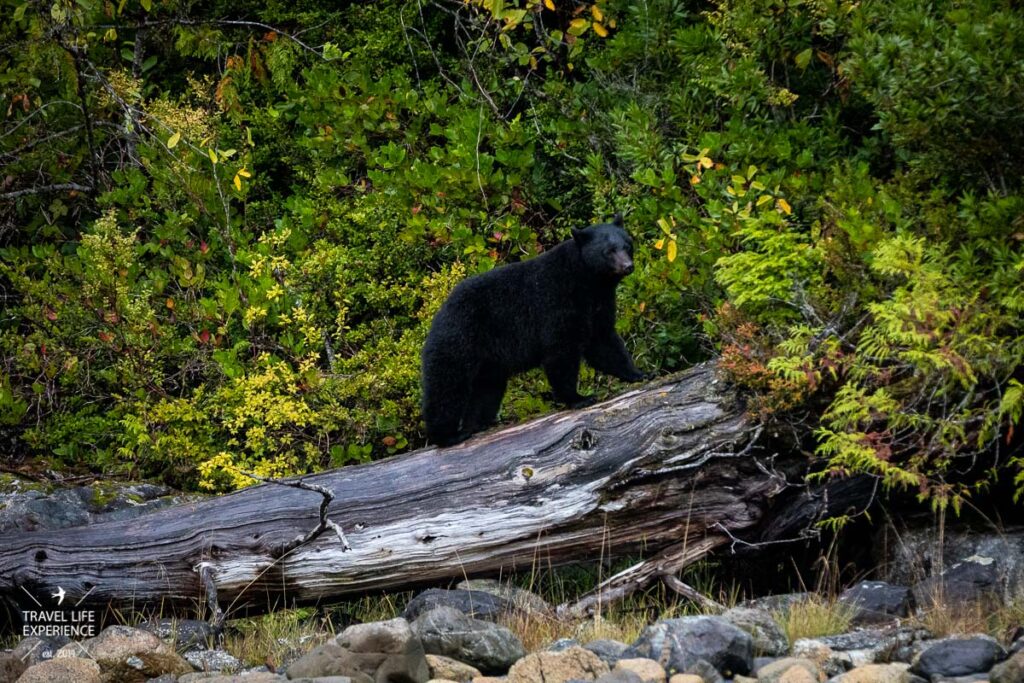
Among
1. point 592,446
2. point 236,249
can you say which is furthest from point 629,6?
point 592,446

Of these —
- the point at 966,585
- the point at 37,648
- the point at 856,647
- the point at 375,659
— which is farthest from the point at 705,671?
the point at 37,648

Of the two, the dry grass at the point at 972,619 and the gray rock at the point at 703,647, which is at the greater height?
the gray rock at the point at 703,647

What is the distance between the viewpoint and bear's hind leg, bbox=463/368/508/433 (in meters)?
8.57

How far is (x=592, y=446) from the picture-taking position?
7289mm

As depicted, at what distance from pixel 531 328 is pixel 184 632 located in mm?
3088

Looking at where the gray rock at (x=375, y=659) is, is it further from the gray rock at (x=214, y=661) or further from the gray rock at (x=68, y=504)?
Answer: the gray rock at (x=68, y=504)

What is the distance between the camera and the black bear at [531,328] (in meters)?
8.08

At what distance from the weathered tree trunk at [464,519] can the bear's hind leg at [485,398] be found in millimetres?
919

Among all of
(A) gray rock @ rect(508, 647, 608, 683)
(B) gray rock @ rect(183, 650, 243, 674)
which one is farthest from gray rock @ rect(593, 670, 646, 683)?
(B) gray rock @ rect(183, 650, 243, 674)

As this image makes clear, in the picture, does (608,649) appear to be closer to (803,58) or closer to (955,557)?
(955,557)

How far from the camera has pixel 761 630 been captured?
6473 mm

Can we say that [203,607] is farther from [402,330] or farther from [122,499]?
[402,330]

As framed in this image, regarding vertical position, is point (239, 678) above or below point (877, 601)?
above

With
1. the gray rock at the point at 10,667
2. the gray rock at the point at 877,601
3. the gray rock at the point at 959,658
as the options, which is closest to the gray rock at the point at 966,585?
the gray rock at the point at 877,601
